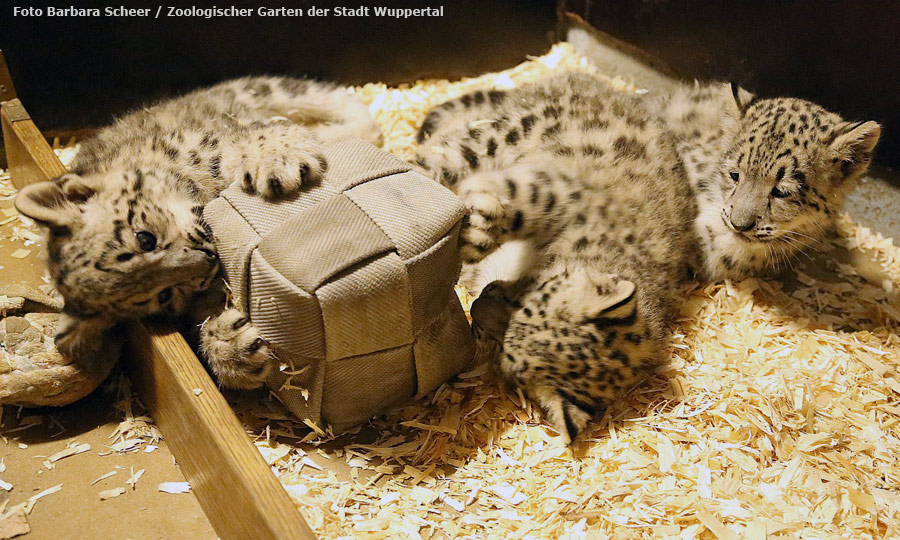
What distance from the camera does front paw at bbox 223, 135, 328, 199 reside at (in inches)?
120

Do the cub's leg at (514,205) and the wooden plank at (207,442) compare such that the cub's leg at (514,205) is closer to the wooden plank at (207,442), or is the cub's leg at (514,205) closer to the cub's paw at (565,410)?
the cub's paw at (565,410)

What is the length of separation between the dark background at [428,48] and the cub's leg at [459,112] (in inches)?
44.7

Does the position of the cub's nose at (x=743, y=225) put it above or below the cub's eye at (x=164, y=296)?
below

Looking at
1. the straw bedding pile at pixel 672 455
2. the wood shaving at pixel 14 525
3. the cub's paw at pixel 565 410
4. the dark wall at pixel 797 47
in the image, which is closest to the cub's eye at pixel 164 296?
the straw bedding pile at pixel 672 455

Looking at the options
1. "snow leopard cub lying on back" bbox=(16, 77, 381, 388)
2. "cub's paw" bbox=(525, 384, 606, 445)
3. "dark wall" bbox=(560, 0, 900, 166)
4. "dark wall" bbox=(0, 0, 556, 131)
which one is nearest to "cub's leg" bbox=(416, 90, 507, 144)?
"dark wall" bbox=(0, 0, 556, 131)

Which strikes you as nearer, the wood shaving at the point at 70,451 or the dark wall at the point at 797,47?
the wood shaving at the point at 70,451

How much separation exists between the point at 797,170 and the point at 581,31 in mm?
2983

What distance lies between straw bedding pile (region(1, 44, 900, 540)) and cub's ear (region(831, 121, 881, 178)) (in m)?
0.91

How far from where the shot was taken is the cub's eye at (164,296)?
10.5 ft

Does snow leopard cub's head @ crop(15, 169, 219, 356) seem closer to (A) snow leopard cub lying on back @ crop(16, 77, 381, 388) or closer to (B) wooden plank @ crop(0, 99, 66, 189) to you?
(A) snow leopard cub lying on back @ crop(16, 77, 381, 388)

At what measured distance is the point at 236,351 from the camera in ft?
10.0

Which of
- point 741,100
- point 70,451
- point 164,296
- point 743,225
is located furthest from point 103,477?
point 741,100

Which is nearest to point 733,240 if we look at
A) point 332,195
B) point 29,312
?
point 332,195

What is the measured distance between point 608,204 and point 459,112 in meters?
1.45
